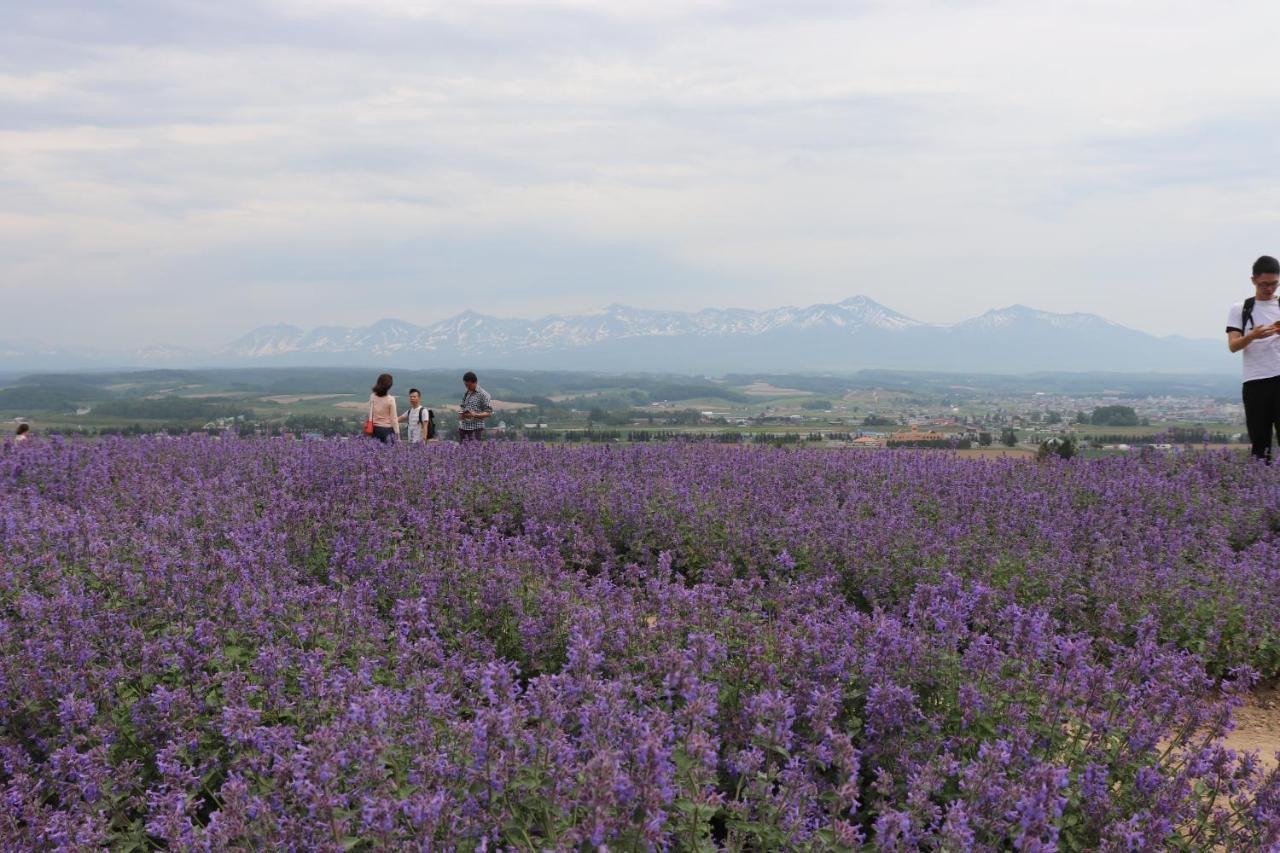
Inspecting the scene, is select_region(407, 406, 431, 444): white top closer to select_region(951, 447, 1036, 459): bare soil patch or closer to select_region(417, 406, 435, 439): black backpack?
select_region(417, 406, 435, 439): black backpack

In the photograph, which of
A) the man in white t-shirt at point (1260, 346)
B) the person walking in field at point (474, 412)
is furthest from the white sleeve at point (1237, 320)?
the person walking in field at point (474, 412)

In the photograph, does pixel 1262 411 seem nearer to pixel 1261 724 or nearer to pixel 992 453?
pixel 992 453

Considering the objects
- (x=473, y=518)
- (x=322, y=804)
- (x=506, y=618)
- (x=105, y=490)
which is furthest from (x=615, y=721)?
(x=105, y=490)

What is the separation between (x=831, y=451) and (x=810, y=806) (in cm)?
986

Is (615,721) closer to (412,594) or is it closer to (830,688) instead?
(830,688)

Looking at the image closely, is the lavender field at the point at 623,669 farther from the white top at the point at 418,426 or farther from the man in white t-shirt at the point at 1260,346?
the white top at the point at 418,426

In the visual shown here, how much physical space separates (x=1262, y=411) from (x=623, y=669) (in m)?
9.91

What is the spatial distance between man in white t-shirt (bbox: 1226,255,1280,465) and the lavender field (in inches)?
78.0

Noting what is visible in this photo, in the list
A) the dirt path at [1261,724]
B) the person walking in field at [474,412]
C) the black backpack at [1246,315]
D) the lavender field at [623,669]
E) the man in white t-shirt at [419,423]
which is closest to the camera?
the lavender field at [623,669]

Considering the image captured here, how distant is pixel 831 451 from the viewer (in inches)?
504

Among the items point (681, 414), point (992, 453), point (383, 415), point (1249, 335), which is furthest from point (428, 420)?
point (681, 414)

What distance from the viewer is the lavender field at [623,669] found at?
317 cm

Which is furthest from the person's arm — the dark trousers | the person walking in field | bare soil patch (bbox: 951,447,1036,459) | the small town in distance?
the person walking in field

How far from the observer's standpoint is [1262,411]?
416 inches
